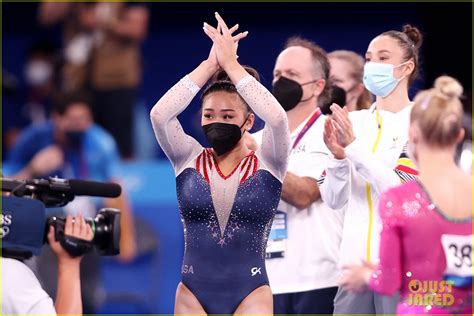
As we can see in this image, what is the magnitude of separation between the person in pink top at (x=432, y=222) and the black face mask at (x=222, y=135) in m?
0.91

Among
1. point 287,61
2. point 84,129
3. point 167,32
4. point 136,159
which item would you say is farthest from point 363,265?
point 167,32

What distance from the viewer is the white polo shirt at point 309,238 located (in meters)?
5.20

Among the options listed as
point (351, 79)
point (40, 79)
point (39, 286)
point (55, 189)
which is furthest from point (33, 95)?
point (39, 286)

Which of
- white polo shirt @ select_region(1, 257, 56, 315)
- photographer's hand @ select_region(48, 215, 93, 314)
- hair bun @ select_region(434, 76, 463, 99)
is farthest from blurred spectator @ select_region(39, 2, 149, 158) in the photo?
hair bun @ select_region(434, 76, 463, 99)

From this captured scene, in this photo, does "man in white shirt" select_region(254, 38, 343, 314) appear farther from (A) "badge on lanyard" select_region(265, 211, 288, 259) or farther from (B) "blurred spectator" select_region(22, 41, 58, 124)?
→ (B) "blurred spectator" select_region(22, 41, 58, 124)

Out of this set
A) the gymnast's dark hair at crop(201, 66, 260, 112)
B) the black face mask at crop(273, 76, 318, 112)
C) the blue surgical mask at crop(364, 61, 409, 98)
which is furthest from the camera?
the black face mask at crop(273, 76, 318, 112)

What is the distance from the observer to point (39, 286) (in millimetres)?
4211

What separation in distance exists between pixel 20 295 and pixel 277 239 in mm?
1533

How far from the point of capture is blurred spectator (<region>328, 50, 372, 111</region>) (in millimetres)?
5676

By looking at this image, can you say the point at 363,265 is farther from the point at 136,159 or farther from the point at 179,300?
the point at 136,159

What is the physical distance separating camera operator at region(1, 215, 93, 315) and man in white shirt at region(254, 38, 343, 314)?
113 cm

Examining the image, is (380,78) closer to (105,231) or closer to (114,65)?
(105,231)

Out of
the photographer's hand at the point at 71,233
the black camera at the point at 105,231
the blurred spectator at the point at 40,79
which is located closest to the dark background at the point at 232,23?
the blurred spectator at the point at 40,79

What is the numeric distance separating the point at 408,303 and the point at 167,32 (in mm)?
6670
